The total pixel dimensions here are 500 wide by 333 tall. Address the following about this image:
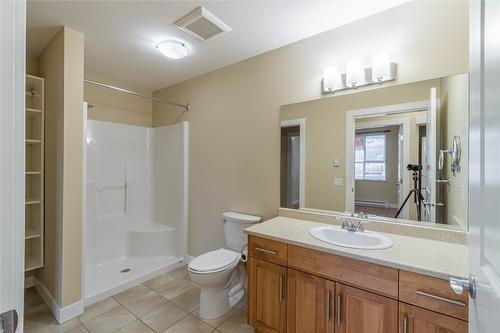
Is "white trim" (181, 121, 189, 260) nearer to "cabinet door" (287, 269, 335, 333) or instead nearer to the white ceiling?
the white ceiling

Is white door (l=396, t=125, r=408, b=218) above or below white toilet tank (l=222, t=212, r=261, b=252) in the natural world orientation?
above

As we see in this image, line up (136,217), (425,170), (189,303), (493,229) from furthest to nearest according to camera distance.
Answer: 1. (136,217)
2. (189,303)
3. (425,170)
4. (493,229)

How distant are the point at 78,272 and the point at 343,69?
9.41 ft

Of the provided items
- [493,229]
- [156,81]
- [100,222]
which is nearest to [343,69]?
[493,229]

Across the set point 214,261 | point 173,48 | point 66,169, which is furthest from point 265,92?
point 66,169

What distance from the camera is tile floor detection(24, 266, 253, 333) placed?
1869mm

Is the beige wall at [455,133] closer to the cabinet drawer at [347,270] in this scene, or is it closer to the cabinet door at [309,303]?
the cabinet drawer at [347,270]

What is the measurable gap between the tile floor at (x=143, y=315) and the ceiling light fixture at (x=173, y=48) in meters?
2.35

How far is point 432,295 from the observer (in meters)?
1.09

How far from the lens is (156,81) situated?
10.4ft

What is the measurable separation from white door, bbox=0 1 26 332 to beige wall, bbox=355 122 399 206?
1.92 meters

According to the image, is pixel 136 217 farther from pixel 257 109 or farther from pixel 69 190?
pixel 257 109

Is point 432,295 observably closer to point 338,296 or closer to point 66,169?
point 338,296

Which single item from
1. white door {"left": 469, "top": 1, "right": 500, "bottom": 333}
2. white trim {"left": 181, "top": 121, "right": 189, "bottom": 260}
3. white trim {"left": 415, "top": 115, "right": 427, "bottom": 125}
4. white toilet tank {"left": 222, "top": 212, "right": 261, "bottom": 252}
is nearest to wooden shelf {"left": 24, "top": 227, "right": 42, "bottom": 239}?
white trim {"left": 181, "top": 121, "right": 189, "bottom": 260}
